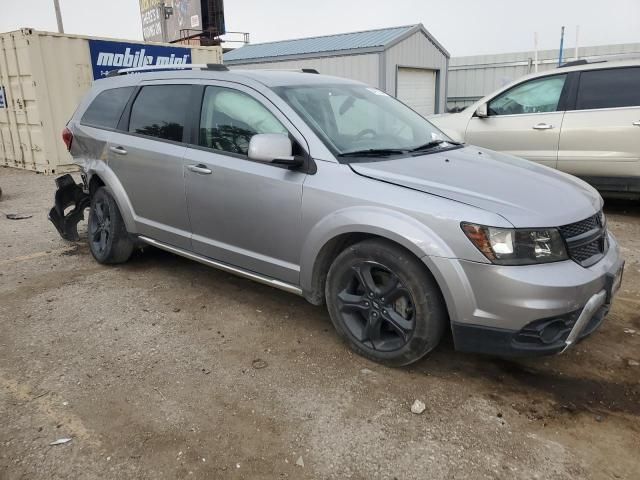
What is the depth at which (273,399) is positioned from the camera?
2820 millimetres

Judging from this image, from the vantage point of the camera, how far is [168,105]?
4094mm

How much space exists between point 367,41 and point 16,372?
16062mm

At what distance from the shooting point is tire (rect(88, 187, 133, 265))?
4.66 meters

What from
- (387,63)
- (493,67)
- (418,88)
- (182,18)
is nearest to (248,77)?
(387,63)

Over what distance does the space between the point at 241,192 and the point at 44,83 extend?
8.45m

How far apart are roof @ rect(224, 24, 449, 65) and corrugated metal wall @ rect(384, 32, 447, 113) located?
0.21m

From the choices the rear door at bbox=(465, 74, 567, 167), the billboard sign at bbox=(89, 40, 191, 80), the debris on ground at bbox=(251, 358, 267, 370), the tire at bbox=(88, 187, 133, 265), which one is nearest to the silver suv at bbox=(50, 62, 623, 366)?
the tire at bbox=(88, 187, 133, 265)

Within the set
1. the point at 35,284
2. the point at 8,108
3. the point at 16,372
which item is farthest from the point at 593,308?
the point at 8,108

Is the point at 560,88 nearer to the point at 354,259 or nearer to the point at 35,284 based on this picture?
the point at 354,259

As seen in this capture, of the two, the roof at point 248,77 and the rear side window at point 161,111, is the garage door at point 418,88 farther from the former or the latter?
the rear side window at point 161,111

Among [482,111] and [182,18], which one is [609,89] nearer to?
[482,111]

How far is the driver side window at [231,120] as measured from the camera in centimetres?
346

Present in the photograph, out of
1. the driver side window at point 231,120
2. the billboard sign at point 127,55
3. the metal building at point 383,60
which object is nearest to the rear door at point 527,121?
the driver side window at point 231,120

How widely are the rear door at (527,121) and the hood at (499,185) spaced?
10.9ft
